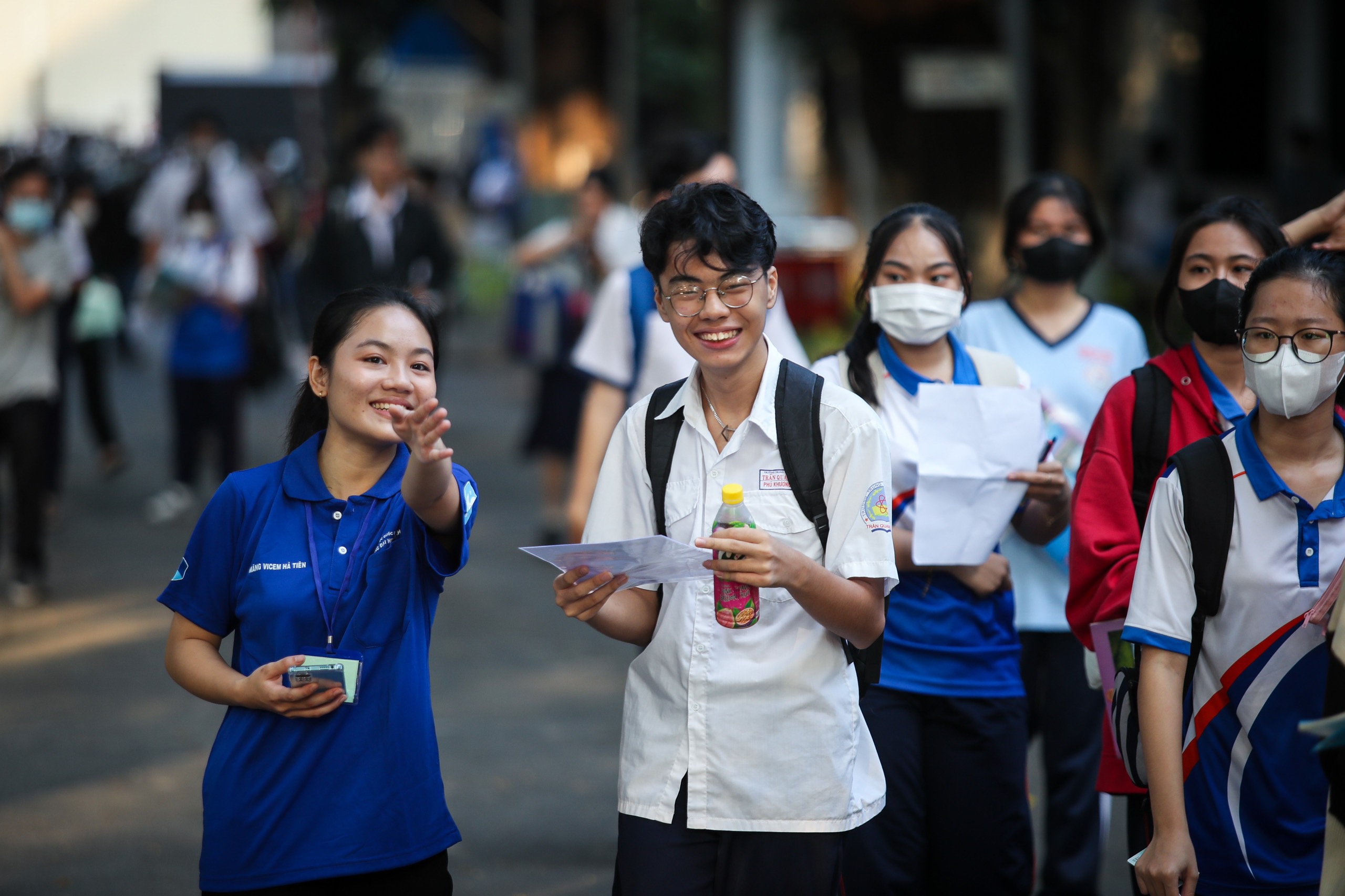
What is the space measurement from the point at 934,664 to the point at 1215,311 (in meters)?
1.10

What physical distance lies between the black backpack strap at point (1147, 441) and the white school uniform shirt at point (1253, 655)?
1.39 ft

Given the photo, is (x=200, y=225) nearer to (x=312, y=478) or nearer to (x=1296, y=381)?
(x=312, y=478)

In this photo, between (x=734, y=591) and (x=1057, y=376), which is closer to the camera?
(x=734, y=591)

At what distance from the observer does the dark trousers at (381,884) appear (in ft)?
9.63

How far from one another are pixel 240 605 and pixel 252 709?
21 centimetres

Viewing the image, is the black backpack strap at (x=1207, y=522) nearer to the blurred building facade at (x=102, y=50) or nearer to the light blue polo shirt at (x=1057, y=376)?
the light blue polo shirt at (x=1057, y=376)

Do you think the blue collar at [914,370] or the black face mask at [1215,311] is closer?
the black face mask at [1215,311]

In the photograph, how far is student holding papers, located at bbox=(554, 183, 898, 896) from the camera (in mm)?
2928

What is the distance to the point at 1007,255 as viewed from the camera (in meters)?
4.75

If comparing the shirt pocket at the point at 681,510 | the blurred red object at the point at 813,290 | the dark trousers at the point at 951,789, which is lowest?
the dark trousers at the point at 951,789

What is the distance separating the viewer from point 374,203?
9008mm

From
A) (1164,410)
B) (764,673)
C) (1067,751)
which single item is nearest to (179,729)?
(1067,751)

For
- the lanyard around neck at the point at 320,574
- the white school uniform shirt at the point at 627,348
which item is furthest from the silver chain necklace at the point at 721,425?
the white school uniform shirt at the point at 627,348

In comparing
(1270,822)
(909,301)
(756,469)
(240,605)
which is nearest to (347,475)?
(240,605)
